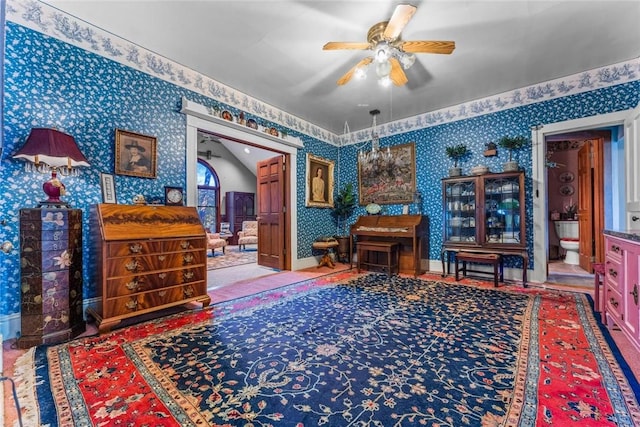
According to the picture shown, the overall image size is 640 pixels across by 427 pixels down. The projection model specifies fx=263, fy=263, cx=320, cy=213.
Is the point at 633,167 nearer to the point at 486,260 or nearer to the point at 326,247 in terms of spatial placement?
the point at 486,260

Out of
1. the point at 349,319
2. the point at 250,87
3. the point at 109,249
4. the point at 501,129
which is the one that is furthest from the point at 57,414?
the point at 501,129

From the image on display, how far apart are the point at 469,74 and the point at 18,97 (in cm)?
468

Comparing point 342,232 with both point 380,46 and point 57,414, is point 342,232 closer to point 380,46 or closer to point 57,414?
point 380,46

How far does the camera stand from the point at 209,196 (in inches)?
377

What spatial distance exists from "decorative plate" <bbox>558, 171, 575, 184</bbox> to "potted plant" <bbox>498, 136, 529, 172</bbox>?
11.4ft

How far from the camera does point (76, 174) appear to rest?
2473 mm

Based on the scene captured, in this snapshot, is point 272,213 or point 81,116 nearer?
point 81,116

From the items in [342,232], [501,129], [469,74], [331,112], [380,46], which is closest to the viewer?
[380,46]

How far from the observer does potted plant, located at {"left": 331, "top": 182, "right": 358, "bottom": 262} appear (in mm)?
5379

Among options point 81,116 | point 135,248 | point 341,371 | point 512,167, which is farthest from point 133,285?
point 512,167

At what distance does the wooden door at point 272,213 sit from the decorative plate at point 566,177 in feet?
21.0

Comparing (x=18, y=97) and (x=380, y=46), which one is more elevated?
(x=380, y=46)

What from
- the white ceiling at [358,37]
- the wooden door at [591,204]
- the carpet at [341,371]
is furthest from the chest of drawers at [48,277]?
the wooden door at [591,204]

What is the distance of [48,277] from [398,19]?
336 centimetres
